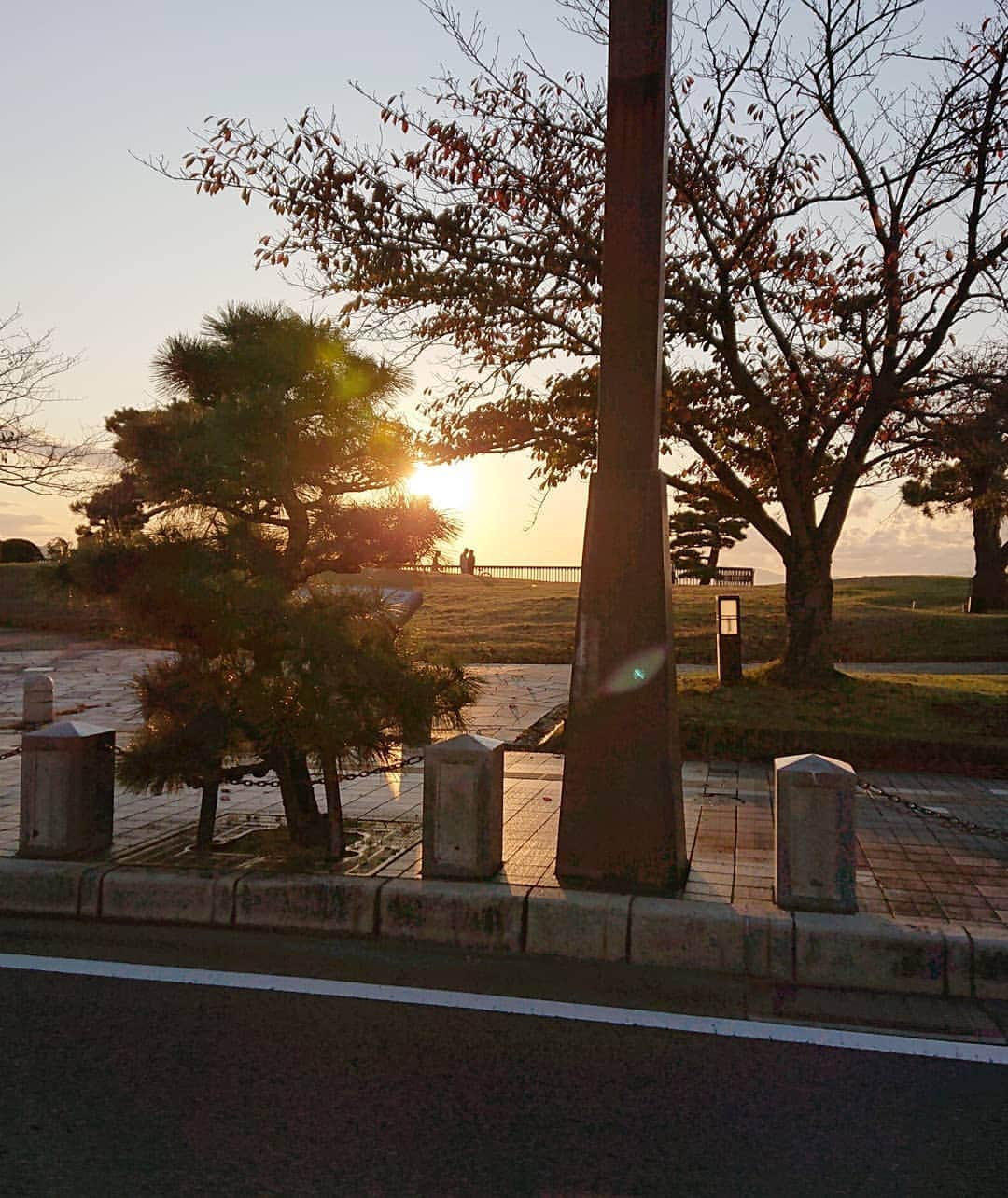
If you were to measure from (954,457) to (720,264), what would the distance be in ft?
11.7

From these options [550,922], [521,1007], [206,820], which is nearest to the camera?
[521,1007]

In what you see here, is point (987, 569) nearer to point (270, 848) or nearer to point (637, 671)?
point (637, 671)

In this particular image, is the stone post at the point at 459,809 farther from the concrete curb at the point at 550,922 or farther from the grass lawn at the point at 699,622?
the grass lawn at the point at 699,622

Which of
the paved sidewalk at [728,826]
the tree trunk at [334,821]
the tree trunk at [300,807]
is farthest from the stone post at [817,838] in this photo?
the tree trunk at [300,807]

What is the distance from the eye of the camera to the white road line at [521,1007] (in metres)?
3.76

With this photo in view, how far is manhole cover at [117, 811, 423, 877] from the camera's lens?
5422mm

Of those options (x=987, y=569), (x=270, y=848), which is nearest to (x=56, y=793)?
(x=270, y=848)

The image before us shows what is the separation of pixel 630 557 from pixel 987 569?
2548 centimetres

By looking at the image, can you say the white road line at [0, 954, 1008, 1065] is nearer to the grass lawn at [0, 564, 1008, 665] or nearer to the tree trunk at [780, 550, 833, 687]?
the tree trunk at [780, 550, 833, 687]

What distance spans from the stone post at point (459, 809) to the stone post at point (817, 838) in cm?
131

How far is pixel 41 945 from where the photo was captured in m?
4.73

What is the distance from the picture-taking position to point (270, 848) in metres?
5.82

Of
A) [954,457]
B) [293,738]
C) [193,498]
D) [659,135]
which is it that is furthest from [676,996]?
[954,457]

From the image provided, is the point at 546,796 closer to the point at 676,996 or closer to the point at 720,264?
the point at 676,996
